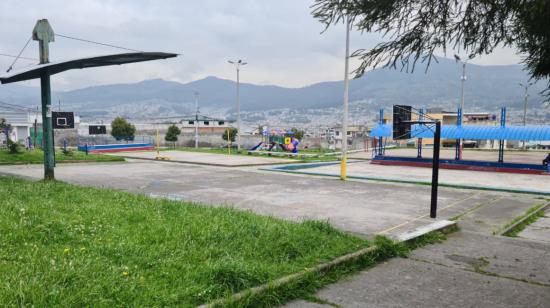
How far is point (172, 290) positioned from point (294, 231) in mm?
2816

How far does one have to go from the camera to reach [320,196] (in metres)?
13.2

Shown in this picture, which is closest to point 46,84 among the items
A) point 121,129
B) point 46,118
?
point 46,118

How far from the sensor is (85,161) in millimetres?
24938

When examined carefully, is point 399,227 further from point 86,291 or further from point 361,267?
point 86,291

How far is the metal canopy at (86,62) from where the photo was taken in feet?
42.7

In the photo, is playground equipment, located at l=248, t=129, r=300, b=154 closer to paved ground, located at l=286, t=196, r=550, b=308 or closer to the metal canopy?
the metal canopy

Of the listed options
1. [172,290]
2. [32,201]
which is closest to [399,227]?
[172,290]

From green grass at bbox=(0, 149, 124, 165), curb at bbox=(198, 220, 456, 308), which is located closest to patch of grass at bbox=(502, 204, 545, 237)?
curb at bbox=(198, 220, 456, 308)

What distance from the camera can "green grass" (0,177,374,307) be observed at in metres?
3.97

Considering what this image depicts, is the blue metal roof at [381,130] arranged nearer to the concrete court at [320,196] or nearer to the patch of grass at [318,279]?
the concrete court at [320,196]

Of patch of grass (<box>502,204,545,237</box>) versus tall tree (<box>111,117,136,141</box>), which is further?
tall tree (<box>111,117,136,141</box>)

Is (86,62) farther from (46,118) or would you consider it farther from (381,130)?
(381,130)

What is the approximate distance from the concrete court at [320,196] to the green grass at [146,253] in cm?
228

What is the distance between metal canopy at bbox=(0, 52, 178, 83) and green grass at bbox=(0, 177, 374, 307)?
643 cm
